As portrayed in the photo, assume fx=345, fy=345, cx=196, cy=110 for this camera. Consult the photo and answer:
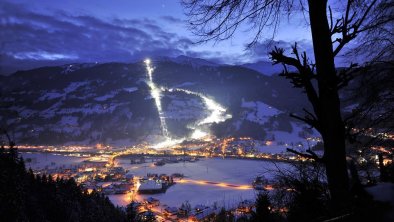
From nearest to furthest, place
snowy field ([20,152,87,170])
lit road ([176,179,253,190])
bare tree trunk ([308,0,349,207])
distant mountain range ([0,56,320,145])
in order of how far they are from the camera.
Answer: bare tree trunk ([308,0,349,207]), lit road ([176,179,253,190]), snowy field ([20,152,87,170]), distant mountain range ([0,56,320,145])

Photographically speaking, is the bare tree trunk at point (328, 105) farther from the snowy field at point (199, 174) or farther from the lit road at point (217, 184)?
the lit road at point (217, 184)

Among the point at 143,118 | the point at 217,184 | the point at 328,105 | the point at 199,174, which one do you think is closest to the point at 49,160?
the point at 199,174

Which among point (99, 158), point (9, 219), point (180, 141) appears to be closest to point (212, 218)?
point (9, 219)

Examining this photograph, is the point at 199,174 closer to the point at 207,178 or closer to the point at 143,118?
the point at 207,178

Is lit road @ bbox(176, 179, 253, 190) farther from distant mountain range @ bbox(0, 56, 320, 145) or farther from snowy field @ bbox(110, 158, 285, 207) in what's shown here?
distant mountain range @ bbox(0, 56, 320, 145)

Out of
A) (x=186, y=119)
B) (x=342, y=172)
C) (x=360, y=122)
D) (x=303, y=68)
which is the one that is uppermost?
(x=186, y=119)

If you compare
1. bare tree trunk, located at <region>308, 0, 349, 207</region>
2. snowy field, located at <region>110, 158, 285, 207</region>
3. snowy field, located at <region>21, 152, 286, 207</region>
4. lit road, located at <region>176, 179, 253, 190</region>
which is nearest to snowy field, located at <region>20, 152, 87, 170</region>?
snowy field, located at <region>21, 152, 286, 207</region>

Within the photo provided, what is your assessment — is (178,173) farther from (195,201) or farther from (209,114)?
(209,114)
